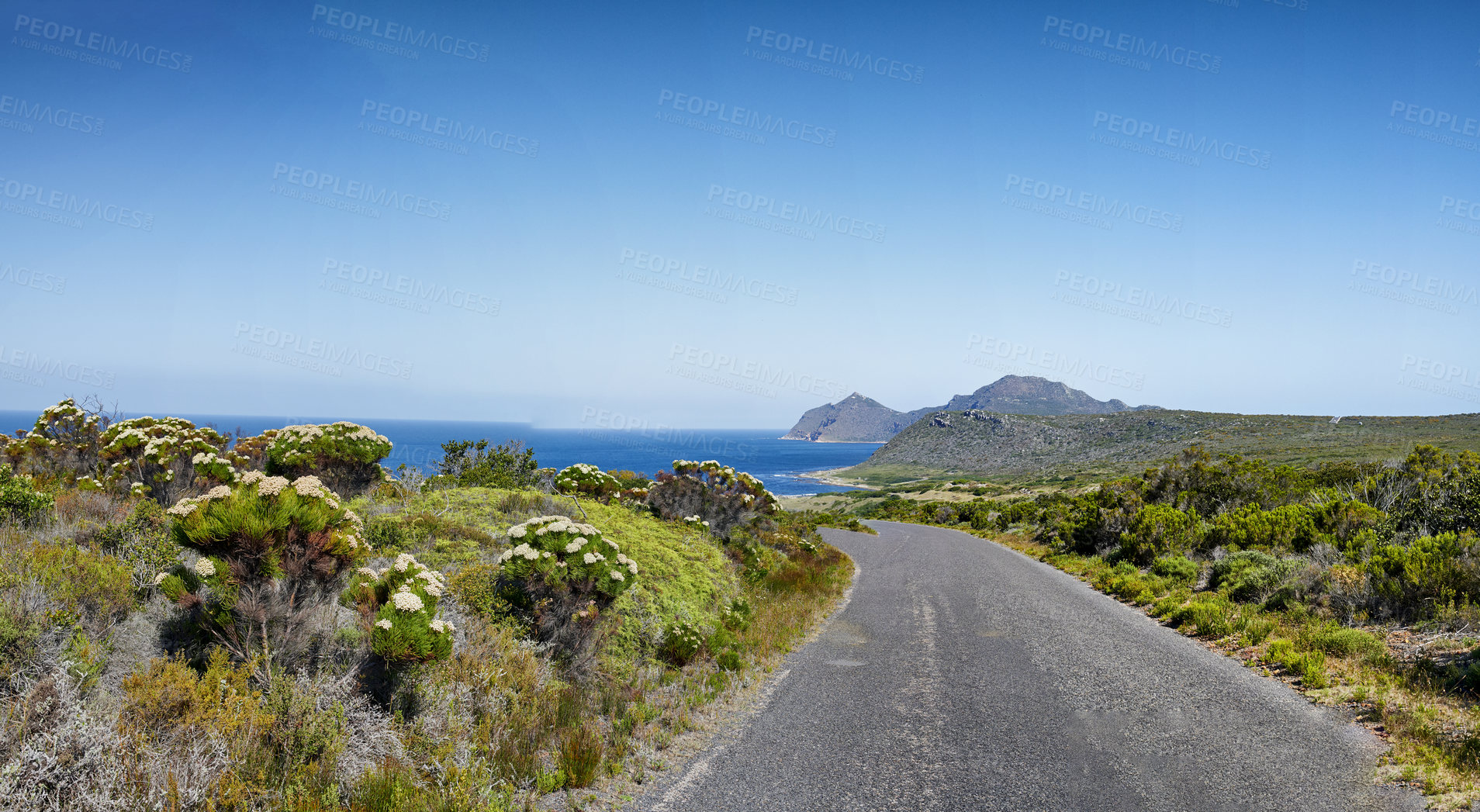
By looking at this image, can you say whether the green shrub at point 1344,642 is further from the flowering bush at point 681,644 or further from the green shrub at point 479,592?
the green shrub at point 479,592

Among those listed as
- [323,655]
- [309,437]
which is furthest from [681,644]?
[309,437]

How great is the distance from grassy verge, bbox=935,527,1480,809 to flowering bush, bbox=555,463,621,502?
12.9 meters

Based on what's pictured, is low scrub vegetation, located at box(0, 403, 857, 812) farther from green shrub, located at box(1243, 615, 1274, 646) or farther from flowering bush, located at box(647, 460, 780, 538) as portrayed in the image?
green shrub, located at box(1243, 615, 1274, 646)

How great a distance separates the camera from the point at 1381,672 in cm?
742

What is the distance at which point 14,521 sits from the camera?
760cm

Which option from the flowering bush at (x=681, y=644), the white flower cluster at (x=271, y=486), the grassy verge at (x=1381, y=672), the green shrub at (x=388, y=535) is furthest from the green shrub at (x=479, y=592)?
the grassy verge at (x=1381, y=672)

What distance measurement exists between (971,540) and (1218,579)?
16.2 meters

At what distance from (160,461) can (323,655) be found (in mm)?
8367

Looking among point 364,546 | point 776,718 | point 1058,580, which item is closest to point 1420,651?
point 776,718

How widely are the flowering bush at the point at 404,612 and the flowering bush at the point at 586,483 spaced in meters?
9.93

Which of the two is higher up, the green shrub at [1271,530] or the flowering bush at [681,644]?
the green shrub at [1271,530]

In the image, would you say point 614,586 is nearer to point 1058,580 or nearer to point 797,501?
point 1058,580

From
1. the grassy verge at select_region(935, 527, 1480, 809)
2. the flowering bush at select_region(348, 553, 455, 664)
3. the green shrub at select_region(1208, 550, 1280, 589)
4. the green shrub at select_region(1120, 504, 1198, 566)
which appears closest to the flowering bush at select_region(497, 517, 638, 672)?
the flowering bush at select_region(348, 553, 455, 664)

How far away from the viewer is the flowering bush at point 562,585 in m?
7.70
